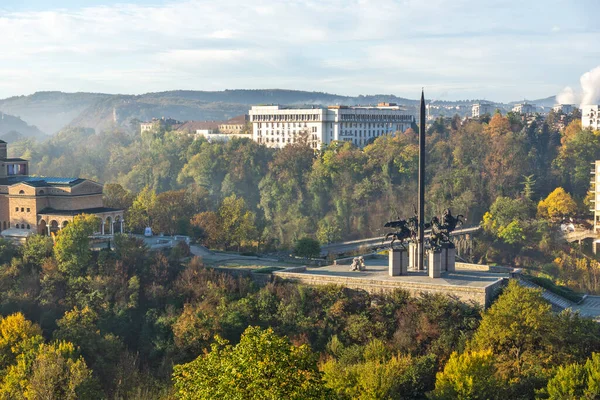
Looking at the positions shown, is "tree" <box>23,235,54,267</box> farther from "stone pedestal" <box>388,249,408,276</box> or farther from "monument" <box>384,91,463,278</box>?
"stone pedestal" <box>388,249,408,276</box>

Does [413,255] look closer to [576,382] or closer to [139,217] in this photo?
[576,382]

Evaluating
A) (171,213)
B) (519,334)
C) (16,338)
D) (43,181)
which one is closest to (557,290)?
(519,334)

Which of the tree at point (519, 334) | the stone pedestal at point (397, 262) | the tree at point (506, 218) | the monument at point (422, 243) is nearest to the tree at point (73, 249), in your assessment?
the monument at point (422, 243)

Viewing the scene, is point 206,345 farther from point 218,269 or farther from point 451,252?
A: point 451,252

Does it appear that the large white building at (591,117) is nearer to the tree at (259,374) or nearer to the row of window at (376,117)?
the row of window at (376,117)

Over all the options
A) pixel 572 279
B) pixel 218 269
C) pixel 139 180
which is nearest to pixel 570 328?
pixel 218 269

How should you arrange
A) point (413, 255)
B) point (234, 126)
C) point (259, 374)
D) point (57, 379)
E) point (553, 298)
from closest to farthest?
point (259, 374), point (57, 379), point (553, 298), point (413, 255), point (234, 126)

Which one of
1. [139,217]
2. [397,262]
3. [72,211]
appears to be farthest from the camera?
[139,217]
